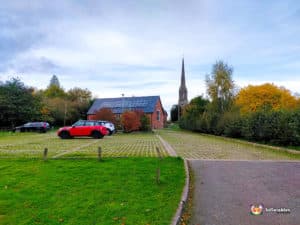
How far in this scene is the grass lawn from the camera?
373 cm

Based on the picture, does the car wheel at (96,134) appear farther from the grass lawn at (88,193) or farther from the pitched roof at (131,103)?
the pitched roof at (131,103)

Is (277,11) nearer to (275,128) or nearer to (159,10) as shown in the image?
(159,10)

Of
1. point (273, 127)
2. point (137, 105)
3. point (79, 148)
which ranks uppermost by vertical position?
point (137, 105)

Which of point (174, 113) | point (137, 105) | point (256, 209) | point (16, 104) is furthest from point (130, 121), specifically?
point (174, 113)

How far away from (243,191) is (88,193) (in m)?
3.40

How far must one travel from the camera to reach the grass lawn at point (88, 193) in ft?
12.3

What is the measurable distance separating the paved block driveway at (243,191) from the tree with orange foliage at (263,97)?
26.3m

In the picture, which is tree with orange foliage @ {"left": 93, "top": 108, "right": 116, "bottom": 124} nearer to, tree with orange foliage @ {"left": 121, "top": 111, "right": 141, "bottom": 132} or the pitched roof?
tree with orange foliage @ {"left": 121, "top": 111, "right": 141, "bottom": 132}

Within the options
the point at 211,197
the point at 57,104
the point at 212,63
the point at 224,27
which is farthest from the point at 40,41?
the point at 57,104

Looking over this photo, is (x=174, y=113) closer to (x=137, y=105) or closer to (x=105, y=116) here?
(x=137, y=105)

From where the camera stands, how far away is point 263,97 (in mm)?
33375

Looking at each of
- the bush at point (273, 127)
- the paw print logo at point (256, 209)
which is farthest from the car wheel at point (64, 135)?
the paw print logo at point (256, 209)

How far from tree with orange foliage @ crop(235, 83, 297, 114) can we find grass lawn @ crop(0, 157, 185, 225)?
28795 millimetres

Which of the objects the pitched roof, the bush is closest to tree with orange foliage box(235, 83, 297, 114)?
the bush
